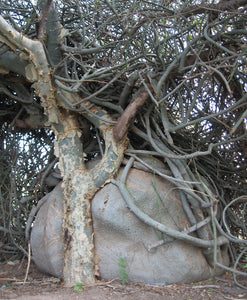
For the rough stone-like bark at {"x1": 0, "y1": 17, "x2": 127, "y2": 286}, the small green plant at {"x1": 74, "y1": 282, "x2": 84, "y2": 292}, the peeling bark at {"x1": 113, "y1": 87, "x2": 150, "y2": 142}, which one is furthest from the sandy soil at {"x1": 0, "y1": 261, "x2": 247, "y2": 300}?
the peeling bark at {"x1": 113, "y1": 87, "x2": 150, "y2": 142}

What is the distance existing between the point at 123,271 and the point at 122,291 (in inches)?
8.4

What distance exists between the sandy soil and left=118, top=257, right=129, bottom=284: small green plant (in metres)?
0.04

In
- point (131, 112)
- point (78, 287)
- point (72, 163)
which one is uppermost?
point (131, 112)

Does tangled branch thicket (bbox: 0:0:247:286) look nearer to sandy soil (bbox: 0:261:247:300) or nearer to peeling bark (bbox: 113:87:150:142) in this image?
peeling bark (bbox: 113:87:150:142)

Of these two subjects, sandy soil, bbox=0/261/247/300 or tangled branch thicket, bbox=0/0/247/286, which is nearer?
sandy soil, bbox=0/261/247/300

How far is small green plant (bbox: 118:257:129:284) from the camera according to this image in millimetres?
2483

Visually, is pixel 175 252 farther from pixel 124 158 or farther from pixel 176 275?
pixel 124 158

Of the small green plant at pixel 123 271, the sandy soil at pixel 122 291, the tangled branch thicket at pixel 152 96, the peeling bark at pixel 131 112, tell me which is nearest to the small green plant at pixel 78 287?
the sandy soil at pixel 122 291

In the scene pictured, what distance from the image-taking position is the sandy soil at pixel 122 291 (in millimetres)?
2195

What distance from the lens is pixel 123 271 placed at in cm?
251

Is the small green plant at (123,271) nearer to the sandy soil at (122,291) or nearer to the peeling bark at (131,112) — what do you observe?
the sandy soil at (122,291)

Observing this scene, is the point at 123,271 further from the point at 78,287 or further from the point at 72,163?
the point at 72,163

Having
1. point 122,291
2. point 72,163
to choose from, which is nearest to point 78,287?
point 122,291

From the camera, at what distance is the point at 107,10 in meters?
3.42
